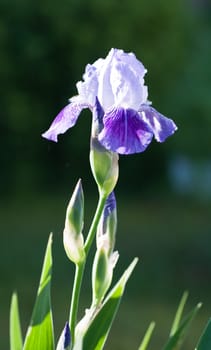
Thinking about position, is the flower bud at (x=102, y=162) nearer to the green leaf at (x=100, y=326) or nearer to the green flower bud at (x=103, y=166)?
the green flower bud at (x=103, y=166)

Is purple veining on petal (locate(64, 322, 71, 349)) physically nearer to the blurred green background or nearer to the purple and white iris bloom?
the purple and white iris bloom

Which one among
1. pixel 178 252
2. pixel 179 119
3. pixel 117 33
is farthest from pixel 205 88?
pixel 178 252

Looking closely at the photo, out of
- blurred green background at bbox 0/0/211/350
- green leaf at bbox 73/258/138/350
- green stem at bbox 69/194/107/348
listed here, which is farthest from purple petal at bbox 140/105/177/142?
blurred green background at bbox 0/0/211/350

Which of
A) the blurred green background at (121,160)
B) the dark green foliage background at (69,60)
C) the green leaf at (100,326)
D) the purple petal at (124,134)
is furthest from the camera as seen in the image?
the dark green foliage background at (69,60)

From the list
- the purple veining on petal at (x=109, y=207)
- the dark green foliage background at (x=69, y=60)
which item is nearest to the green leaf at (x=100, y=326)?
the purple veining on petal at (x=109, y=207)

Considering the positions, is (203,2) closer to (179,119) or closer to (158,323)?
(179,119)
